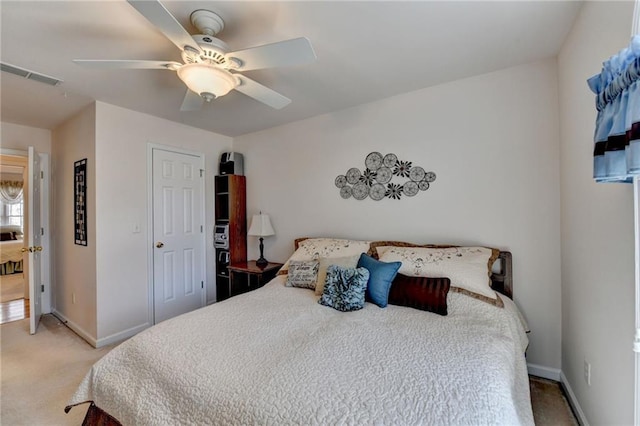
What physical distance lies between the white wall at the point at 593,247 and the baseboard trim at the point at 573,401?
4 cm

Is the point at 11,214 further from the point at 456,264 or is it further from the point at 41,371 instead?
the point at 456,264

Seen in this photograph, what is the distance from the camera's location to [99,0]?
1.45 m

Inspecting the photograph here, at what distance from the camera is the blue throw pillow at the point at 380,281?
6.57ft

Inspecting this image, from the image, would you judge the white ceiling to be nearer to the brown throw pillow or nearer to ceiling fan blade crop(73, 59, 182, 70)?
ceiling fan blade crop(73, 59, 182, 70)

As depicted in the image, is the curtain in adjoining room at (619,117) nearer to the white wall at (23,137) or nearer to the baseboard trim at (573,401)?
the baseboard trim at (573,401)

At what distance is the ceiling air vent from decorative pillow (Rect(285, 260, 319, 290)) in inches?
100

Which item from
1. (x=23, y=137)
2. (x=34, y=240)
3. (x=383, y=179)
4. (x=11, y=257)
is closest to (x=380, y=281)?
(x=383, y=179)

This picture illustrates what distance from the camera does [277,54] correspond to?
4.75 ft

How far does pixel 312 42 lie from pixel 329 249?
1772mm

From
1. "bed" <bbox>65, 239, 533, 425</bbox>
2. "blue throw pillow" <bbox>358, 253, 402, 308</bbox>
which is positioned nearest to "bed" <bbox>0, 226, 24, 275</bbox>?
"bed" <bbox>65, 239, 533, 425</bbox>

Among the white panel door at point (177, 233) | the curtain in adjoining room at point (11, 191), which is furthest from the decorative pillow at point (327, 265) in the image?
the curtain in adjoining room at point (11, 191)

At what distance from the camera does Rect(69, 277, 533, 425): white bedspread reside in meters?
0.97

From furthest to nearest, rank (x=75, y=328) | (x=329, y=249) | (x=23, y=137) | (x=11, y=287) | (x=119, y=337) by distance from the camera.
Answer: (x=11, y=287) < (x=23, y=137) < (x=75, y=328) < (x=119, y=337) < (x=329, y=249)

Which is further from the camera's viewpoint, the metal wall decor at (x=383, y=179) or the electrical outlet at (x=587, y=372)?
the metal wall decor at (x=383, y=179)
